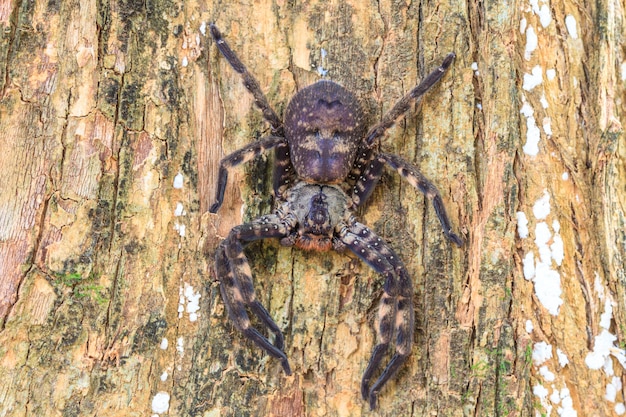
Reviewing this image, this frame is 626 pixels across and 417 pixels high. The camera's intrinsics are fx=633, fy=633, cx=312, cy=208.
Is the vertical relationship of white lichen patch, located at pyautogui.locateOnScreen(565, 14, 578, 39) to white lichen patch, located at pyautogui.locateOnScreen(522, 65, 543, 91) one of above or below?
above

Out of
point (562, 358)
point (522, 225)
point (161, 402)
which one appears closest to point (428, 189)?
point (522, 225)

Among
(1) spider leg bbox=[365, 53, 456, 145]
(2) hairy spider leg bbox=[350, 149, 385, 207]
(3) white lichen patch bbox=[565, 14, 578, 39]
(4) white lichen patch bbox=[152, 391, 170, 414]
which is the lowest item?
(4) white lichen patch bbox=[152, 391, 170, 414]

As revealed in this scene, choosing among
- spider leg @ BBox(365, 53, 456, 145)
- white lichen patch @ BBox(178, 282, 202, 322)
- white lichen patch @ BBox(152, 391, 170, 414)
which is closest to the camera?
white lichen patch @ BBox(152, 391, 170, 414)

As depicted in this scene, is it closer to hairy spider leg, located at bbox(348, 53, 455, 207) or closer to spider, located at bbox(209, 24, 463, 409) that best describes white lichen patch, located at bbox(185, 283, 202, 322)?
spider, located at bbox(209, 24, 463, 409)

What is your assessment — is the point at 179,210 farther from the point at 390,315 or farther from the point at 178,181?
the point at 390,315

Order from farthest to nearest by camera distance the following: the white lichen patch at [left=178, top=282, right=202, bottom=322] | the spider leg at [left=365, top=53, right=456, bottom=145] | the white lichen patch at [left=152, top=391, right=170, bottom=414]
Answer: the spider leg at [left=365, top=53, right=456, bottom=145] < the white lichen patch at [left=178, top=282, right=202, bottom=322] < the white lichen patch at [left=152, top=391, right=170, bottom=414]

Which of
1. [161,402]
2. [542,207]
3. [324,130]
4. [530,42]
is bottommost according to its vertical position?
[161,402]

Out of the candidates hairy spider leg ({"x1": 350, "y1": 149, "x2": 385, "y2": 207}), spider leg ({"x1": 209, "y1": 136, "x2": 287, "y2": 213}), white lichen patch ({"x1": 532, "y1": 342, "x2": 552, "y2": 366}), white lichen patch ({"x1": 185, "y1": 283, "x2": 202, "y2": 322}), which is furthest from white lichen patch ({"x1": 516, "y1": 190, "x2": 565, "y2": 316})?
white lichen patch ({"x1": 185, "y1": 283, "x2": 202, "y2": 322})

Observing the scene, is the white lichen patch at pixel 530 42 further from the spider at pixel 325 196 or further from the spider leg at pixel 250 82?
the spider leg at pixel 250 82

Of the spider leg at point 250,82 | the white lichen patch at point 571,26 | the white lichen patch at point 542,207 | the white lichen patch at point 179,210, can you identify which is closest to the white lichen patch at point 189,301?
the white lichen patch at point 179,210
